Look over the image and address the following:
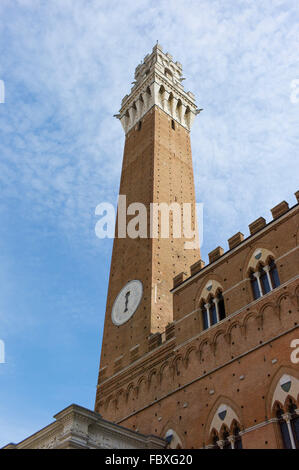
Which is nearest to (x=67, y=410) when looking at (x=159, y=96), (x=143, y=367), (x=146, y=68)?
(x=143, y=367)

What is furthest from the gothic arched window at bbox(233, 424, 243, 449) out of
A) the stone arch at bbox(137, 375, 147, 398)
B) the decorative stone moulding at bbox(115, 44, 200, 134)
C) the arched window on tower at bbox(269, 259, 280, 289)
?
the decorative stone moulding at bbox(115, 44, 200, 134)

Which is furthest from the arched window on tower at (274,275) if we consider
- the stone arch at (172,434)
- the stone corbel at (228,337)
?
the stone arch at (172,434)

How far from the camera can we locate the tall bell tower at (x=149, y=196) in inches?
829

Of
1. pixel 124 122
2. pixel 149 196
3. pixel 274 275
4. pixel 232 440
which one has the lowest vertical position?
pixel 232 440

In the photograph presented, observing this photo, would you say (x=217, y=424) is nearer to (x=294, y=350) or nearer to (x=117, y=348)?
(x=294, y=350)

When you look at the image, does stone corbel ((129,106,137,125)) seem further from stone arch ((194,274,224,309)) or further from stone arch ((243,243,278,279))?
stone arch ((243,243,278,279))

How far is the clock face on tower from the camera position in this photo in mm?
21766

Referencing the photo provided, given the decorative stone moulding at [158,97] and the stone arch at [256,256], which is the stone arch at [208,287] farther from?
the decorative stone moulding at [158,97]

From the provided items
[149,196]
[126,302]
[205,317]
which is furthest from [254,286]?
[149,196]

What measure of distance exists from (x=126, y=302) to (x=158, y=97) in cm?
1556

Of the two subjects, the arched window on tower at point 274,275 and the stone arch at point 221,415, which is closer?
the stone arch at point 221,415

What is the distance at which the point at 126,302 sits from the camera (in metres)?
22.5

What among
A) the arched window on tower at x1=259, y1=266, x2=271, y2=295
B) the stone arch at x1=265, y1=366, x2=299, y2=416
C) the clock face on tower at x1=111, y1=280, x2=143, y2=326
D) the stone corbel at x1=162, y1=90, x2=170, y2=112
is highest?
the stone corbel at x1=162, y1=90, x2=170, y2=112

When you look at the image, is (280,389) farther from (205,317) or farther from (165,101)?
(165,101)
